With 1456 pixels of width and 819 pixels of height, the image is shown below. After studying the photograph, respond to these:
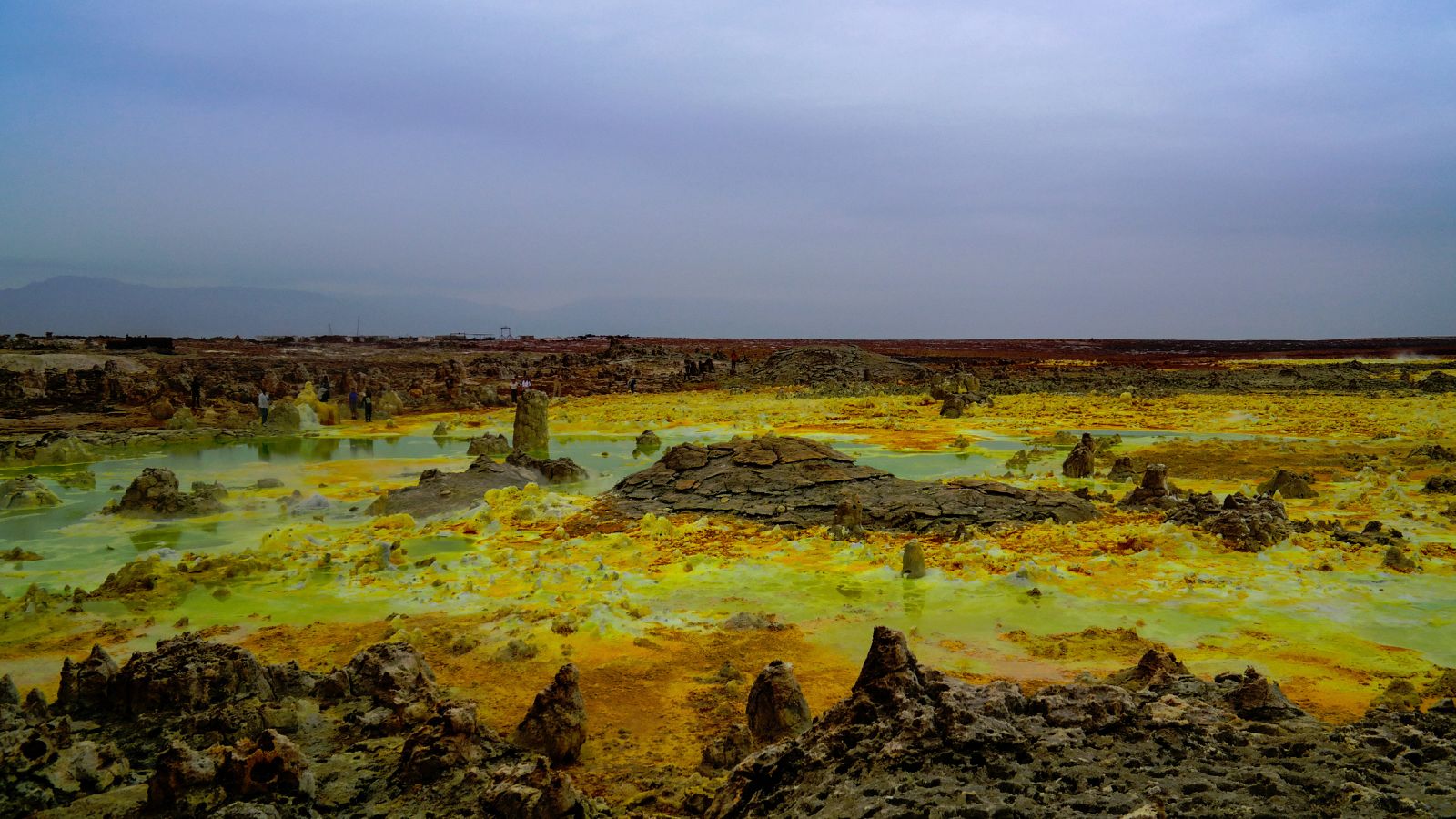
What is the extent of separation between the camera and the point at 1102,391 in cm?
3353

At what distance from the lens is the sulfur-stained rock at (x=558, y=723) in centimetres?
480

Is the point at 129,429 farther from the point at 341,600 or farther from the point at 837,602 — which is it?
the point at 837,602

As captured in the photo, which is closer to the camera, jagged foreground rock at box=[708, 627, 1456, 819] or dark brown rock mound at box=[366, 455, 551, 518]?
jagged foreground rock at box=[708, 627, 1456, 819]

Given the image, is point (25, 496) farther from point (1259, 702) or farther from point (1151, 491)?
point (1151, 491)

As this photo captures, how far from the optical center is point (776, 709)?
4973 millimetres

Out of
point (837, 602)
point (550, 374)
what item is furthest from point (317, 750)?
point (550, 374)

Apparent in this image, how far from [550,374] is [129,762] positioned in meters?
40.7

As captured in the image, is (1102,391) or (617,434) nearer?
(617,434)

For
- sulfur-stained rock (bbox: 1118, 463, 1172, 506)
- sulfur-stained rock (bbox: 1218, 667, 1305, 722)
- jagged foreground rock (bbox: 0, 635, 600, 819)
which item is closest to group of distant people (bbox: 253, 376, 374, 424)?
jagged foreground rock (bbox: 0, 635, 600, 819)

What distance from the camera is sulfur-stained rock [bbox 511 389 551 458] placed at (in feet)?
61.5

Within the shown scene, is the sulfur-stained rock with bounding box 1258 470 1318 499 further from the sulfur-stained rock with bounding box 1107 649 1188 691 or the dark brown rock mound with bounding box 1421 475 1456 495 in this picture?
the sulfur-stained rock with bounding box 1107 649 1188 691

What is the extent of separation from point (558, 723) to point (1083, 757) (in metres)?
2.84

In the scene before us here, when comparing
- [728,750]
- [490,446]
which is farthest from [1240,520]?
[490,446]

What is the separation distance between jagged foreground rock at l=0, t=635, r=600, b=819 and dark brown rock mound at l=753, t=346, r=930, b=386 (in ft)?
113
